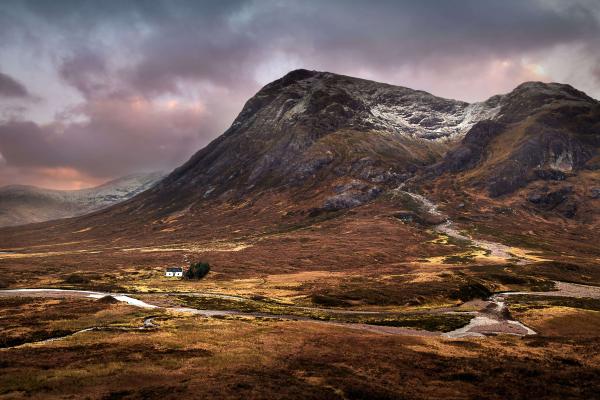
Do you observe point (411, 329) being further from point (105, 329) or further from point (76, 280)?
point (76, 280)

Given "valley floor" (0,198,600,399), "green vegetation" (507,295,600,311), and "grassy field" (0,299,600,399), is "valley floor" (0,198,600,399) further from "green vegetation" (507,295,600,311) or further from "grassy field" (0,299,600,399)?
"green vegetation" (507,295,600,311)

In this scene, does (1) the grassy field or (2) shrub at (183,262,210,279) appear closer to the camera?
(1) the grassy field

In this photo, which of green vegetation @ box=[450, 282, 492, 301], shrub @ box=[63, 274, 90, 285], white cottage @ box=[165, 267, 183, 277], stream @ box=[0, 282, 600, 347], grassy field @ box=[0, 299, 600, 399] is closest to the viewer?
grassy field @ box=[0, 299, 600, 399]

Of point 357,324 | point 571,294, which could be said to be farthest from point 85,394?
point 571,294

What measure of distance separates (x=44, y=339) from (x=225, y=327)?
28846 mm

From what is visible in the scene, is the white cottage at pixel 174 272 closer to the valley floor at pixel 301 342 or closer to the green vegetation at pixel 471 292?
the valley floor at pixel 301 342

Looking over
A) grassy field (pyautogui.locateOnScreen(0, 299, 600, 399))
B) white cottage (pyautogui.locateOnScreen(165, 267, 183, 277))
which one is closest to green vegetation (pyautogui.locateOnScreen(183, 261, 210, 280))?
white cottage (pyautogui.locateOnScreen(165, 267, 183, 277))

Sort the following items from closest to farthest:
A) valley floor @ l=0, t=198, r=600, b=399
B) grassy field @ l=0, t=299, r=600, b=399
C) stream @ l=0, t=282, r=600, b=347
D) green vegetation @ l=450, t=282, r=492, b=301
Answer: grassy field @ l=0, t=299, r=600, b=399
valley floor @ l=0, t=198, r=600, b=399
stream @ l=0, t=282, r=600, b=347
green vegetation @ l=450, t=282, r=492, b=301

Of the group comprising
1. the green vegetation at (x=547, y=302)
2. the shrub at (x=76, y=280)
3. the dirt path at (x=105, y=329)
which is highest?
the dirt path at (x=105, y=329)

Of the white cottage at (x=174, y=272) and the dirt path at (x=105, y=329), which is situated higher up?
the dirt path at (x=105, y=329)

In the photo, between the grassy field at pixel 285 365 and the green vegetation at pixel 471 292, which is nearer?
the grassy field at pixel 285 365

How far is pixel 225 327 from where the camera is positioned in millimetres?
78750

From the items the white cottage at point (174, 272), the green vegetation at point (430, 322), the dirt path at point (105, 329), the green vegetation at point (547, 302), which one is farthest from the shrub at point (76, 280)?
the green vegetation at point (547, 302)

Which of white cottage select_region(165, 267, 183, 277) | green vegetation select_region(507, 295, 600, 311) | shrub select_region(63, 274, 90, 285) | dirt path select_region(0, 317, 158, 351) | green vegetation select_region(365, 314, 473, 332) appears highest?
dirt path select_region(0, 317, 158, 351)
